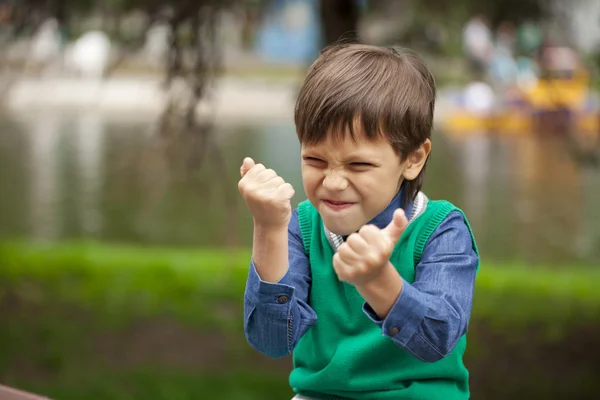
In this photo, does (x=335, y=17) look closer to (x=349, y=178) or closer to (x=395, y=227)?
(x=349, y=178)

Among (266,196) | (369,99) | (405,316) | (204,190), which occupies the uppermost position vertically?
(369,99)

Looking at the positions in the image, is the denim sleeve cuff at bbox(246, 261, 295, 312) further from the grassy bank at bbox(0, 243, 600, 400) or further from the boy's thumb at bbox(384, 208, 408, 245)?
the grassy bank at bbox(0, 243, 600, 400)

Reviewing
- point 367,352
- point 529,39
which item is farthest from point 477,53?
point 367,352

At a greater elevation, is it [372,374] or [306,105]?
[306,105]

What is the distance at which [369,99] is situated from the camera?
161 cm

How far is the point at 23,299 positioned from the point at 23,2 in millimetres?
2256

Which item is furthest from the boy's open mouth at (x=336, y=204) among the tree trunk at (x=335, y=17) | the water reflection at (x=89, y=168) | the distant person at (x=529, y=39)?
the water reflection at (x=89, y=168)

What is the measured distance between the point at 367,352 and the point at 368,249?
1.21 feet

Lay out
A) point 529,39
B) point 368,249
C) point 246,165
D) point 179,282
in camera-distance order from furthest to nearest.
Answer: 1. point 179,282
2. point 529,39
3. point 246,165
4. point 368,249

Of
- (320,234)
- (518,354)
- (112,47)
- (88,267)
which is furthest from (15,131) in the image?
(320,234)

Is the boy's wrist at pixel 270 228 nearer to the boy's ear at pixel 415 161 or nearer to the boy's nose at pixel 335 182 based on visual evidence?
the boy's nose at pixel 335 182

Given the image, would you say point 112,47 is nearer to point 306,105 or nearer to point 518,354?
point 518,354

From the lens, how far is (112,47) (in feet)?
17.4

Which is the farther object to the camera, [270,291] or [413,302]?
[270,291]
